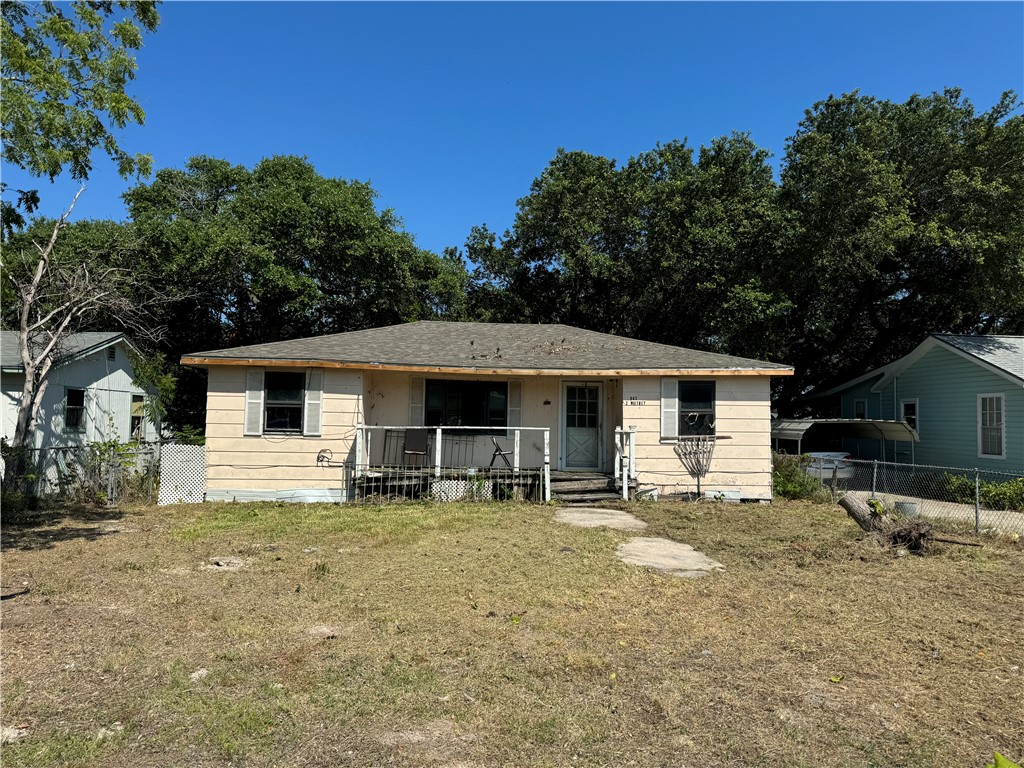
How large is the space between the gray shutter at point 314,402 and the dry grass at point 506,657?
13.0ft

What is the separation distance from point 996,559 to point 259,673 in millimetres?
7963

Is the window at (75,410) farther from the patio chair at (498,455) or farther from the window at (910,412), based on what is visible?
the window at (910,412)

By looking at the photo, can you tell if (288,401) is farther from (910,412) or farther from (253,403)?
(910,412)

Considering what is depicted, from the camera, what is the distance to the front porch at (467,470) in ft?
37.0

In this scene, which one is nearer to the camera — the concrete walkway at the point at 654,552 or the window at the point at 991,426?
the concrete walkway at the point at 654,552

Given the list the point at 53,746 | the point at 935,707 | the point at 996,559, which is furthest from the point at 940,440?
the point at 53,746

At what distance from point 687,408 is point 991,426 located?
7.44 meters

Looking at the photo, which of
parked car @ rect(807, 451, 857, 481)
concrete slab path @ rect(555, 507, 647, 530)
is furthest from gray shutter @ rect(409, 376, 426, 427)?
parked car @ rect(807, 451, 857, 481)

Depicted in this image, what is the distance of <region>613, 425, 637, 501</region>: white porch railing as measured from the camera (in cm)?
1144

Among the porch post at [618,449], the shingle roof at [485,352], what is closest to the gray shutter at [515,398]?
the shingle roof at [485,352]

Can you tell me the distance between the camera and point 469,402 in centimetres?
1287

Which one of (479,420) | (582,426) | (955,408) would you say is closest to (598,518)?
(582,426)

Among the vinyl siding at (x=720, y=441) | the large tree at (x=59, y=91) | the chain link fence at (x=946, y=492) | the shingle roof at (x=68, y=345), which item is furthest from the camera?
the vinyl siding at (x=720, y=441)

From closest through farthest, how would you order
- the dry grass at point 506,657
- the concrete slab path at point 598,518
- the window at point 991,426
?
1. the dry grass at point 506,657
2. the concrete slab path at point 598,518
3. the window at point 991,426
